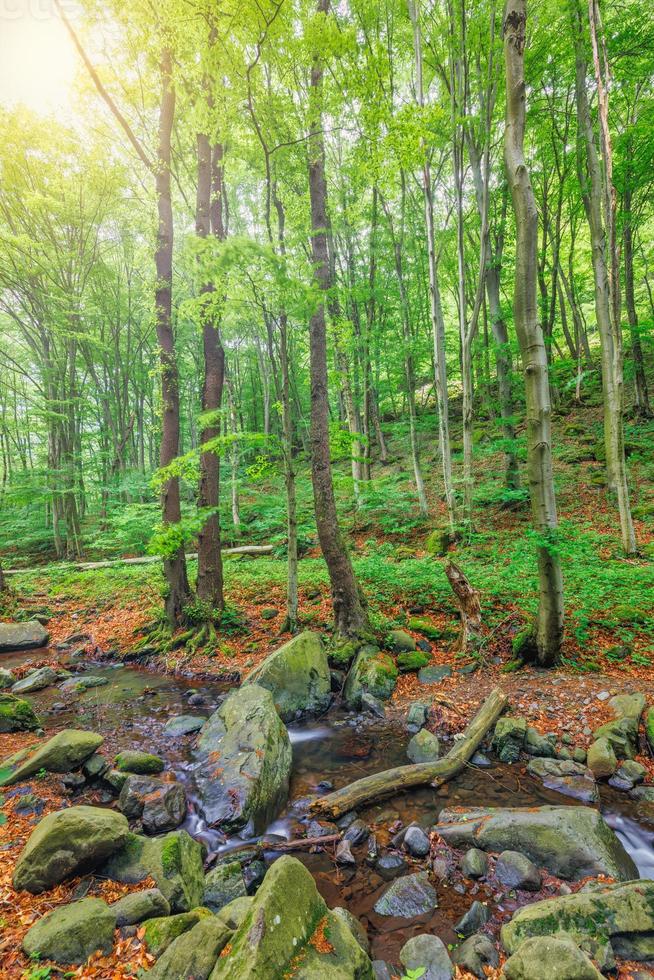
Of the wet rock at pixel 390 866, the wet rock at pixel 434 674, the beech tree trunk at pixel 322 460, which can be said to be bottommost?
the wet rock at pixel 390 866

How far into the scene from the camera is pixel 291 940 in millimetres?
2328

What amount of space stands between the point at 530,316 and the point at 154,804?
7031 millimetres

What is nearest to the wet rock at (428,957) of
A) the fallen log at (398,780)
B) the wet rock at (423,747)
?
the fallen log at (398,780)

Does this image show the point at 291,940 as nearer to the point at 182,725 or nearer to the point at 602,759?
the point at 602,759

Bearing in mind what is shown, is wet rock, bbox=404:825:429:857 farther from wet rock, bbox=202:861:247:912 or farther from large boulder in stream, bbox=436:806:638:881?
wet rock, bbox=202:861:247:912

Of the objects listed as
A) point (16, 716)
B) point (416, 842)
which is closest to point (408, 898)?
point (416, 842)

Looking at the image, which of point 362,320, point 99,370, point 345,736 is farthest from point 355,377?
point 99,370

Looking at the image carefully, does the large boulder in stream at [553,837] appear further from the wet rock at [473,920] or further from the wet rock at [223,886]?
the wet rock at [223,886]

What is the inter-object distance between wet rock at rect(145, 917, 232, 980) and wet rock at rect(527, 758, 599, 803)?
11.5 feet

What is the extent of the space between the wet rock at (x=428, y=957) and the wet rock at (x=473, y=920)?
0.25 metres

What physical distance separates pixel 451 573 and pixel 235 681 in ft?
14.2

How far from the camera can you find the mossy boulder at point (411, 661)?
22.8 feet

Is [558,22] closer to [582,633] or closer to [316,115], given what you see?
[316,115]

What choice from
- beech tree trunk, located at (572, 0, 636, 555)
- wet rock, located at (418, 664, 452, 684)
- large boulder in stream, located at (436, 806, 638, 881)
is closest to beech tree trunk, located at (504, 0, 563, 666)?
wet rock, located at (418, 664, 452, 684)
